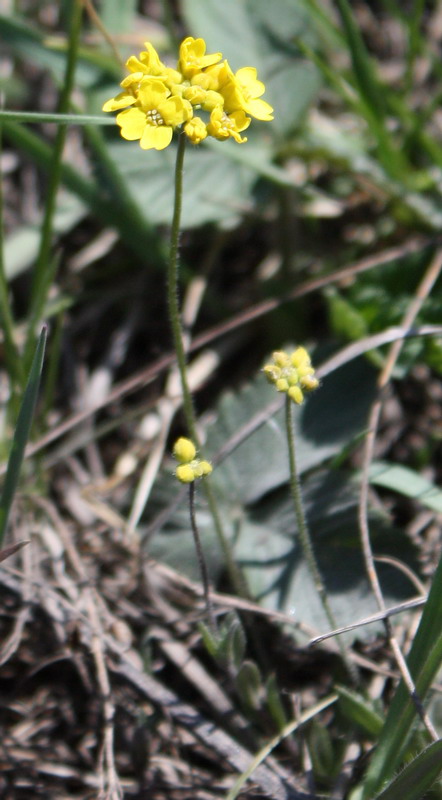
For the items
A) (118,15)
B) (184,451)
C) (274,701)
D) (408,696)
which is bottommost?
(408,696)

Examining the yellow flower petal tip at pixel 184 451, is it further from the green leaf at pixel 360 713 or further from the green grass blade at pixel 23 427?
the green leaf at pixel 360 713

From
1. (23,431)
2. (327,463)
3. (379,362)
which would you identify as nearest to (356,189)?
(379,362)

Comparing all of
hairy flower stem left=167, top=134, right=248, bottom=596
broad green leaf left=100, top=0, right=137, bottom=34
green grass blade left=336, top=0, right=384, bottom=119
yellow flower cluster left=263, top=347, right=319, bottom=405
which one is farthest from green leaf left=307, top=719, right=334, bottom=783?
broad green leaf left=100, top=0, right=137, bottom=34

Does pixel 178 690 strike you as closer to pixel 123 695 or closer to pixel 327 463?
pixel 123 695

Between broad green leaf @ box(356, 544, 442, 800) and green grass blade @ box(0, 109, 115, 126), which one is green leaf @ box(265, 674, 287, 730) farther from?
green grass blade @ box(0, 109, 115, 126)

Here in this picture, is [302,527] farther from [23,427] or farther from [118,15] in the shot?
[118,15]

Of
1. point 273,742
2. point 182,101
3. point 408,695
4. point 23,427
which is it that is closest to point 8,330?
point 23,427
